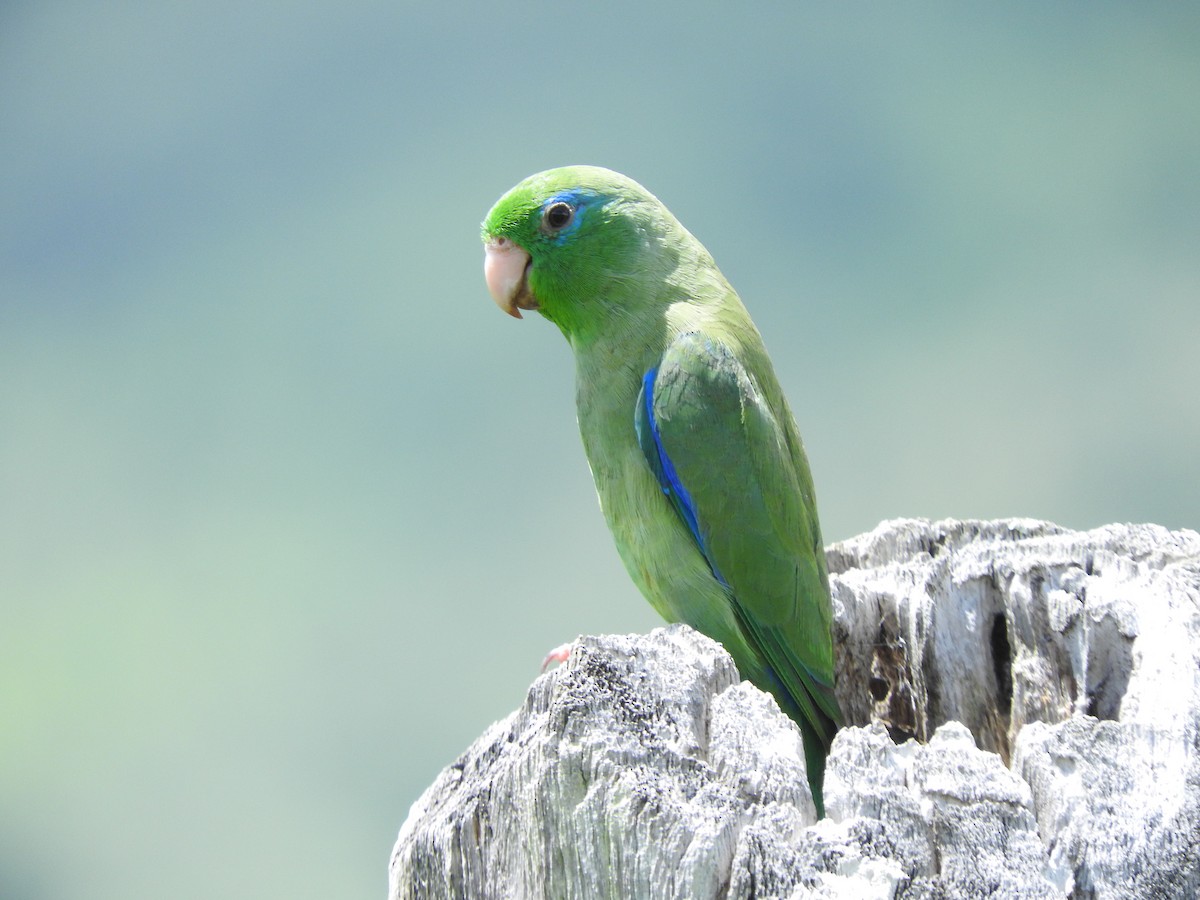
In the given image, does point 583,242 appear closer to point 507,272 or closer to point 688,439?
point 507,272

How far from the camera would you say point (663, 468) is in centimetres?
319

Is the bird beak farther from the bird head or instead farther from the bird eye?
the bird eye

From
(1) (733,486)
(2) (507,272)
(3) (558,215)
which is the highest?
(3) (558,215)

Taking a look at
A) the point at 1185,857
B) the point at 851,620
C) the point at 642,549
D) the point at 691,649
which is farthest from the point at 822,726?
the point at 1185,857

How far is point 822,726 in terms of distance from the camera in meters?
3.10

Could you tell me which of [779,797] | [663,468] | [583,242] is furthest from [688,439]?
[779,797]

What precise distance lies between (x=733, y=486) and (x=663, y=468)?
0.20 m

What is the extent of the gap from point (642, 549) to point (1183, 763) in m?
1.61

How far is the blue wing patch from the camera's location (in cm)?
318

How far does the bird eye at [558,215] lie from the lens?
349cm

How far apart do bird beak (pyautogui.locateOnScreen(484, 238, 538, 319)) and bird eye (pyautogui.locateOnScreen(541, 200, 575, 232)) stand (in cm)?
13

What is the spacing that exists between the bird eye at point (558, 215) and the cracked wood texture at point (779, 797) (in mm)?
1634

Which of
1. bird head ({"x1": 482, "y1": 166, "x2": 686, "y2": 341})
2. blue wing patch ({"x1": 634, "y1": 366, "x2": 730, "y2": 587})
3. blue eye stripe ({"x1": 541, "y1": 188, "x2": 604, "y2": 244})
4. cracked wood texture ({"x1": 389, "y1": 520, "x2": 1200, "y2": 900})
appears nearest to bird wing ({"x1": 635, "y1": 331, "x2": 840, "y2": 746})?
blue wing patch ({"x1": 634, "y1": 366, "x2": 730, "y2": 587})

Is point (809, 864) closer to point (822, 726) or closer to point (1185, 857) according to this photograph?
point (1185, 857)
